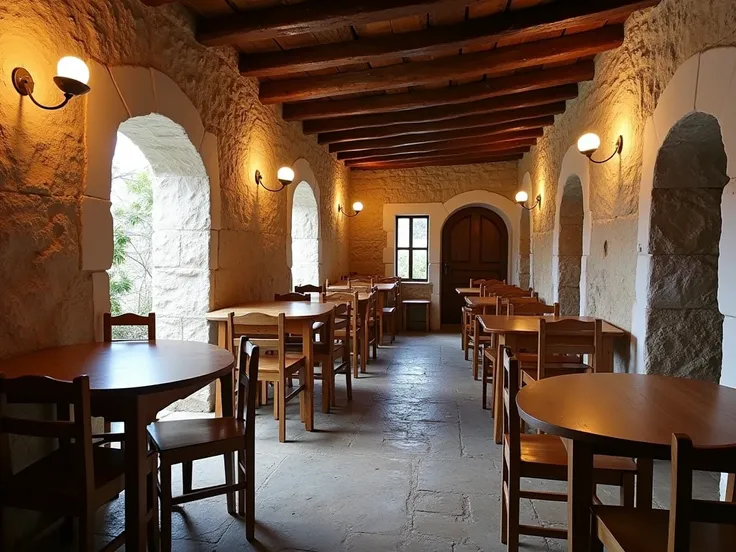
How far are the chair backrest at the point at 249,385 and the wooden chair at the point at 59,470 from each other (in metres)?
0.48

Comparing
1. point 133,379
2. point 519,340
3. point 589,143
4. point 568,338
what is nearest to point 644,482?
point 568,338

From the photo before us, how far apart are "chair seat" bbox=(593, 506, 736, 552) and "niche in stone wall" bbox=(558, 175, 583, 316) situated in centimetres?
392

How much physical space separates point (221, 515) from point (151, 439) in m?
0.53

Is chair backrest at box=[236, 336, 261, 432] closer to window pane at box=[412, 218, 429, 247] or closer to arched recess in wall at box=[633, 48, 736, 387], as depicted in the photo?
arched recess in wall at box=[633, 48, 736, 387]

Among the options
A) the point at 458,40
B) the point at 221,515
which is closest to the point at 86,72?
the point at 221,515

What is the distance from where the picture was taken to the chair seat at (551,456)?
1.78 meters

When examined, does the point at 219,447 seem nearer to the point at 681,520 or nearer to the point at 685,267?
the point at 681,520

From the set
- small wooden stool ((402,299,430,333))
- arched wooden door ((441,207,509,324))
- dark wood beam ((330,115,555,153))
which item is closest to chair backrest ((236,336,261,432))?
dark wood beam ((330,115,555,153))

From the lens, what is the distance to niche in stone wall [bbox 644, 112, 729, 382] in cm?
302

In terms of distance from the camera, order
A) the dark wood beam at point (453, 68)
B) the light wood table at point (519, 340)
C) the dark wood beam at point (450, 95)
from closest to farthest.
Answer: the light wood table at point (519, 340), the dark wood beam at point (453, 68), the dark wood beam at point (450, 95)

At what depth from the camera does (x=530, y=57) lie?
3.94 meters

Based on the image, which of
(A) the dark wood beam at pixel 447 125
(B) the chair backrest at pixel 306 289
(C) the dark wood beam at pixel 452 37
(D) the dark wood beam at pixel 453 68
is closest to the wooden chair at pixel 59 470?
(C) the dark wood beam at pixel 452 37

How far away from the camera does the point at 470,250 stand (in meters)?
8.59

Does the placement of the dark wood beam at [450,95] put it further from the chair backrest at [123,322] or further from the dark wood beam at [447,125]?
the chair backrest at [123,322]
